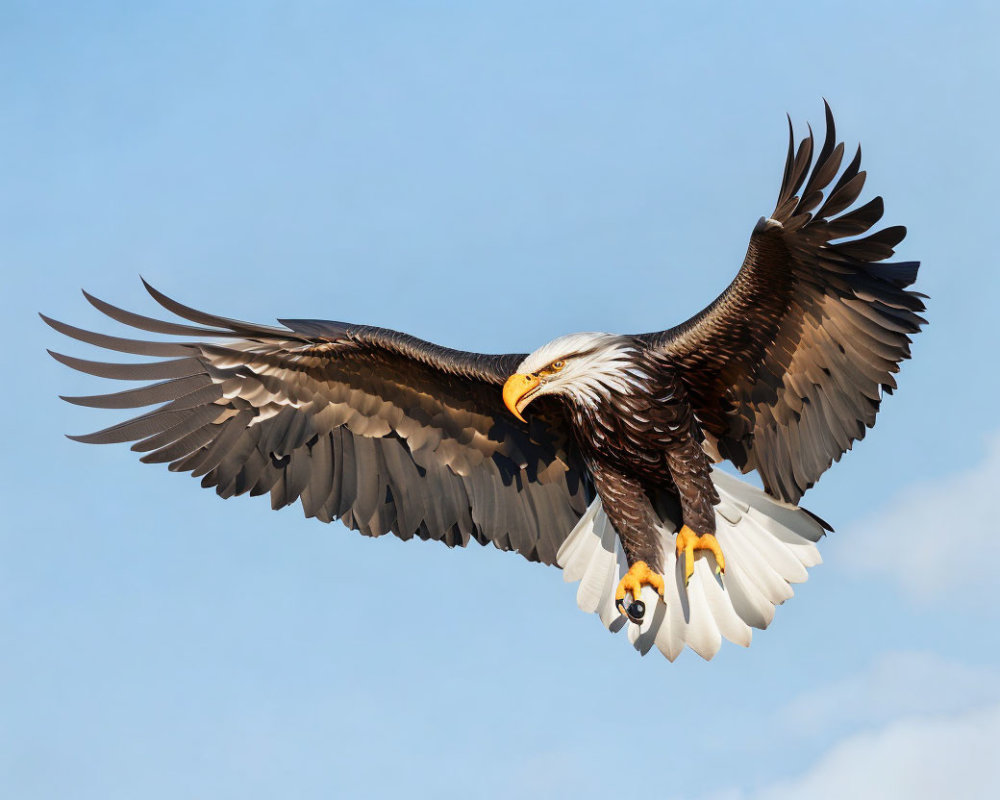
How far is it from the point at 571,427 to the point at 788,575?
136 cm

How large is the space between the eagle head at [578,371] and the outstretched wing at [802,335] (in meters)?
0.22

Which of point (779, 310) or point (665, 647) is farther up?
point (779, 310)

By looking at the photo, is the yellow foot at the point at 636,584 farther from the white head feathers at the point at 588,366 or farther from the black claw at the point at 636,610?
the white head feathers at the point at 588,366

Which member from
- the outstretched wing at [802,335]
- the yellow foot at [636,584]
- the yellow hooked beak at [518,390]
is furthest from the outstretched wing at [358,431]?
the outstretched wing at [802,335]

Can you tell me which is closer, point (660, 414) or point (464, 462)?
point (660, 414)

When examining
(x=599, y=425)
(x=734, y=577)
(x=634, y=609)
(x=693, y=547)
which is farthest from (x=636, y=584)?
(x=599, y=425)

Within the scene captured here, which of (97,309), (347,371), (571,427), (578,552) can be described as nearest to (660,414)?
(571,427)

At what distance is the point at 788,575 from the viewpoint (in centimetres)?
771

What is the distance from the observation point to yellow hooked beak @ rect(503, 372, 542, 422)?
726 centimetres

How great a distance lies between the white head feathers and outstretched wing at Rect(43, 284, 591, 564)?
32 cm

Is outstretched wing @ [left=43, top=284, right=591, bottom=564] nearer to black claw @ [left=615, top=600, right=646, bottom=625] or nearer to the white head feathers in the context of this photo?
the white head feathers

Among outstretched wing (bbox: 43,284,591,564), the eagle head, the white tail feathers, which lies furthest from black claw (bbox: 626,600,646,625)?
the eagle head

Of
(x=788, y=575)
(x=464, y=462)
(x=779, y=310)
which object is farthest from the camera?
(x=464, y=462)

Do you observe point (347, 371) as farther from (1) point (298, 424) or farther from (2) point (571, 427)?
(2) point (571, 427)
